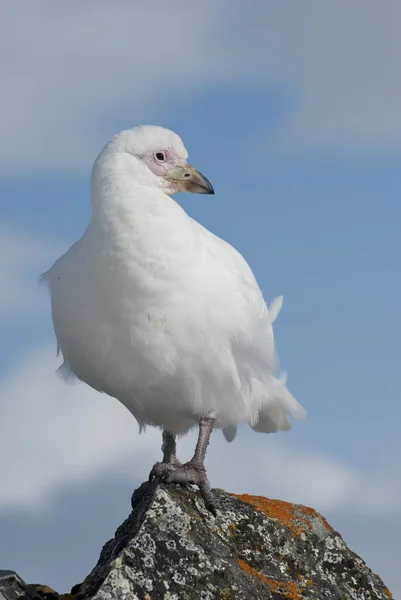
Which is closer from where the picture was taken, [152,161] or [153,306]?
[153,306]

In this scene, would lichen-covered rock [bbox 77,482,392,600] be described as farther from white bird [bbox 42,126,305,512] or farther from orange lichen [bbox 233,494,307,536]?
white bird [bbox 42,126,305,512]

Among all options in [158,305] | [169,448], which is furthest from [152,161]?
[169,448]

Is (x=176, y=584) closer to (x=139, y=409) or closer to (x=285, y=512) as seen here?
(x=285, y=512)

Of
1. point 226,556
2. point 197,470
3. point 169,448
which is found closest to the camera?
point 226,556

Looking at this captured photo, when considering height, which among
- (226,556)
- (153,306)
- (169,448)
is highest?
(153,306)

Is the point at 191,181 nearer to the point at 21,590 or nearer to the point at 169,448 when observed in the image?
the point at 169,448

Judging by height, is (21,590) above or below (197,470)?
below

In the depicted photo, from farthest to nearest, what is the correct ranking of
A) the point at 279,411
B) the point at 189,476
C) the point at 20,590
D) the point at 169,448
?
the point at 279,411
the point at 169,448
the point at 189,476
the point at 20,590

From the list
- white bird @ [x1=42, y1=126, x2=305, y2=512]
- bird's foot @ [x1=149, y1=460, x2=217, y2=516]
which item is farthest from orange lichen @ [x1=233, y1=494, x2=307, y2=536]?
white bird @ [x1=42, y1=126, x2=305, y2=512]
